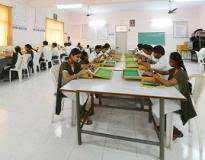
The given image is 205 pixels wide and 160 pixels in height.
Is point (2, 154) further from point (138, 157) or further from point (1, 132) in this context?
point (138, 157)

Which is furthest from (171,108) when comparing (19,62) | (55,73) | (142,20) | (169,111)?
(142,20)

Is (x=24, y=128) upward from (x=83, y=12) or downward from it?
downward

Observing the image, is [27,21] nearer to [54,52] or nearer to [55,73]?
[54,52]

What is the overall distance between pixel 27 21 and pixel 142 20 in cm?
691

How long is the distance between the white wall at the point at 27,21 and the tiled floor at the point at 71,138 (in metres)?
5.01

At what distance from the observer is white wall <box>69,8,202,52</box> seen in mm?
11633

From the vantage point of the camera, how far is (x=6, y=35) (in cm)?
739

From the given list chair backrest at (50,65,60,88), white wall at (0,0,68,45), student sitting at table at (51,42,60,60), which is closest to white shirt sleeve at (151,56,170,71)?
chair backrest at (50,65,60,88)

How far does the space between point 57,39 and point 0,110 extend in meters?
8.53

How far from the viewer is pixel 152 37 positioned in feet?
39.9

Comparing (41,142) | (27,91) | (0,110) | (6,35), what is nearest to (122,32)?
(6,35)

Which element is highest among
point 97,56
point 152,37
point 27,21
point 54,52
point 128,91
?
point 27,21

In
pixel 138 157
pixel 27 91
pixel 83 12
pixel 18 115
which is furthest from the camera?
pixel 83 12

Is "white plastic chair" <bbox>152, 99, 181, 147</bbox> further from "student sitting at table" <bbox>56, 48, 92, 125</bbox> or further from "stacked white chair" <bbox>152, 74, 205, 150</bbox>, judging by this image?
"student sitting at table" <bbox>56, 48, 92, 125</bbox>
